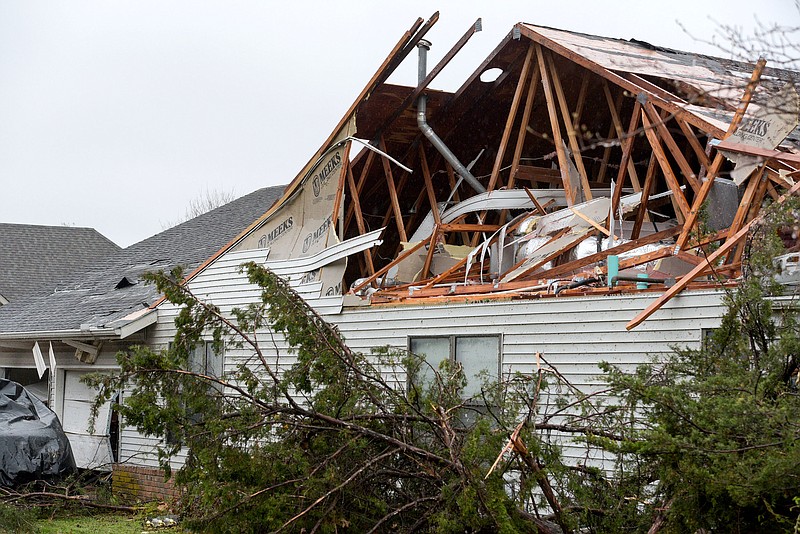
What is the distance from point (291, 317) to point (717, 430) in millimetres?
3350

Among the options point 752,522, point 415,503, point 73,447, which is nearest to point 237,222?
point 73,447

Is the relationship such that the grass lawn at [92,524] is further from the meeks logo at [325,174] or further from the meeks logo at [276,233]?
the meeks logo at [325,174]

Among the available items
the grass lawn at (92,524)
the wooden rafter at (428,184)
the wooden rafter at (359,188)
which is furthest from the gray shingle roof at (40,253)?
the wooden rafter at (428,184)

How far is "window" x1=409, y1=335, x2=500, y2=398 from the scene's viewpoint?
1101 cm

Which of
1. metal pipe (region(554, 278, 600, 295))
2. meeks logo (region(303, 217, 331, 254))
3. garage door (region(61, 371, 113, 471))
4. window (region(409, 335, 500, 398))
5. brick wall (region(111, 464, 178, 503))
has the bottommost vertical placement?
brick wall (region(111, 464, 178, 503))

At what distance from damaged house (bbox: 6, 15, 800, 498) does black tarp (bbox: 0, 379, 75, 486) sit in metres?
1.39

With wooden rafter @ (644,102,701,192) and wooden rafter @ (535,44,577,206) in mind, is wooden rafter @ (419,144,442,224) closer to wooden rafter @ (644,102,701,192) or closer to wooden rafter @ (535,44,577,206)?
wooden rafter @ (535,44,577,206)

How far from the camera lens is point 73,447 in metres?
17.1

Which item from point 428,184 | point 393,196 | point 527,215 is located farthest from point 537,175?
point 393,196

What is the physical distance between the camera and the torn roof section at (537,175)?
986 centimetres

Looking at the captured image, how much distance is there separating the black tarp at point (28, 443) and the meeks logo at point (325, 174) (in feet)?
16.7

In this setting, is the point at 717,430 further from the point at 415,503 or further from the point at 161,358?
the point at 161,358

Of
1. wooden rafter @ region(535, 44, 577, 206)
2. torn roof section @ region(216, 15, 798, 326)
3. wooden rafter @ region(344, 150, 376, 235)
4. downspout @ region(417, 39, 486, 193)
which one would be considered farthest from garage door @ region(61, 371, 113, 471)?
wooden rafter @ region(535, 44, 577, 206)

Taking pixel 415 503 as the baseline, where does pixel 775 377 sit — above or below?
above
